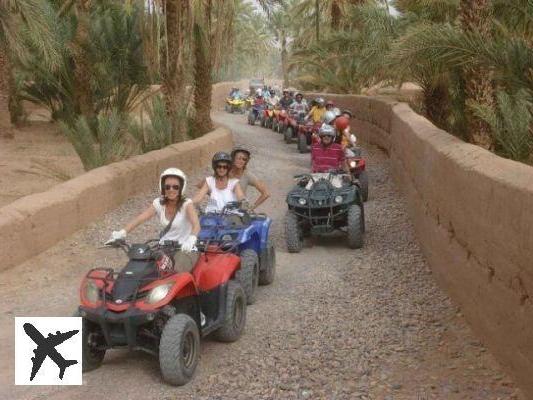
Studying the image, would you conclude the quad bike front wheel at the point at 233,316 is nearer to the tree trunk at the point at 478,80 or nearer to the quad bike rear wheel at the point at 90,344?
the quad bike rear wheel at the point at 90,344

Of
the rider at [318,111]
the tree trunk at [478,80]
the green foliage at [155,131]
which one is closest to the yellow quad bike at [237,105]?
the rider at [318,111]

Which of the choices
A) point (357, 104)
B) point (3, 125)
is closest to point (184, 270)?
point (3, 125)

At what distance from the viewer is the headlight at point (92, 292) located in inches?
176

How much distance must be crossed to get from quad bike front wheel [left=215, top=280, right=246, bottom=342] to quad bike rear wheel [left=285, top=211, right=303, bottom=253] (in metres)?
2.77

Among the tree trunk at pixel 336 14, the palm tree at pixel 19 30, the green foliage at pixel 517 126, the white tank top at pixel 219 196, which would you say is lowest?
the white tank top at pixel 219 196

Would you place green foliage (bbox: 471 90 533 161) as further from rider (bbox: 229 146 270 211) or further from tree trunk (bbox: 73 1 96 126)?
tree trunk (bbox: 73 1 96 126)

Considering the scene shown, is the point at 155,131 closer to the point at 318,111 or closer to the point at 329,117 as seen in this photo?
the point at 329,117

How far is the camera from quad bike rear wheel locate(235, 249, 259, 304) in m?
6.04

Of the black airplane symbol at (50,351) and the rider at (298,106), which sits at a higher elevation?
the rider at (298,106)

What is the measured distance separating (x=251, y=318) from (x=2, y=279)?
265 centimetres

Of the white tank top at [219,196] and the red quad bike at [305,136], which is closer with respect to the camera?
the white tank top at [219,196]

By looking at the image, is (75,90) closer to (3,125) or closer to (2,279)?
(3,125)

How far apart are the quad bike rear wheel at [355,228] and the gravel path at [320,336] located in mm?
113

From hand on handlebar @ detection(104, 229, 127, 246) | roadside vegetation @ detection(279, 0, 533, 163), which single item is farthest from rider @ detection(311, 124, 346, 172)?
hand on handlebar @ detection(104, 229, 127, 246)
